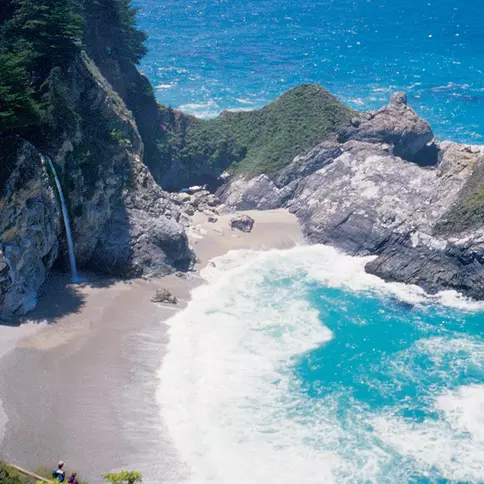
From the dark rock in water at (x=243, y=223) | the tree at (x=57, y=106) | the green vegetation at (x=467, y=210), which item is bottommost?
the dark rock in water at (x=243, y=223)

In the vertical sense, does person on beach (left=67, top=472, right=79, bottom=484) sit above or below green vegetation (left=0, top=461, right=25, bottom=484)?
below

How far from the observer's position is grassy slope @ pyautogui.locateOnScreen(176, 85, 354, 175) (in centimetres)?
5550

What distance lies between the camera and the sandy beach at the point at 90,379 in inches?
1034

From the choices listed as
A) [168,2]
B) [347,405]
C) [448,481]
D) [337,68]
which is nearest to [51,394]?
[347,405]

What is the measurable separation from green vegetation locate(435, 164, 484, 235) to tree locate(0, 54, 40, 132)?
Answer: 27.7 metres

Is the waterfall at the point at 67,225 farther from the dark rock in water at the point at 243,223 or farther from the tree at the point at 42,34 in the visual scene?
the dark rock in water at the point at 243,223

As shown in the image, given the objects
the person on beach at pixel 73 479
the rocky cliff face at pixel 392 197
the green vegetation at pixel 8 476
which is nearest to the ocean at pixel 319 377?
the rocky cliff face at pixel 392 197

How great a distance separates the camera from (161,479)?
25703 millimetres

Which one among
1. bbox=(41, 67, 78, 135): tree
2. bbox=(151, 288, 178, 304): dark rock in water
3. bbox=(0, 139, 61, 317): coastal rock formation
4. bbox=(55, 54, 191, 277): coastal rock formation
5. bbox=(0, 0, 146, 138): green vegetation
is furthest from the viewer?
bbox=(55, 54, 191, 277): coastal rock formation

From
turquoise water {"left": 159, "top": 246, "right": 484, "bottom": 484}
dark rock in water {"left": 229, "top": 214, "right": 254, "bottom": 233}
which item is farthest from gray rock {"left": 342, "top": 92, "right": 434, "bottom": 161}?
turquoise water {"left": 159, "top": 246, "right": 484, "bottom": 484}

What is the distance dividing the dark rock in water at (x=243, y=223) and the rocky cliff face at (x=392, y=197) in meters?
4.30

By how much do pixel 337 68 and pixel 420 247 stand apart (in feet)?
173

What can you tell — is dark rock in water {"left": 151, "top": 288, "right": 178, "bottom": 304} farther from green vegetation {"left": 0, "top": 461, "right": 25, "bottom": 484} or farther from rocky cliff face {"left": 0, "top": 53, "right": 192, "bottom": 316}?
green vegetation {"left": 0, "top": 461, "right": 25, "bottom": 484}

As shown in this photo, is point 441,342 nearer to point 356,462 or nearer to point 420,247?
point 420,247
